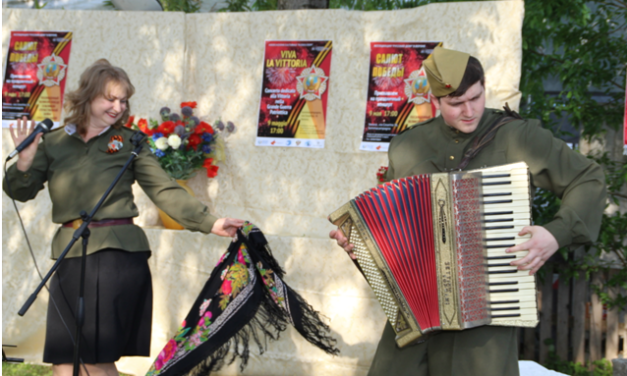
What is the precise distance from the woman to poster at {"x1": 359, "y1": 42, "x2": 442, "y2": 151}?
169cm

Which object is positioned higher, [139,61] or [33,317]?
[139,61]

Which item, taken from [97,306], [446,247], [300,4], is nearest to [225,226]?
[97,306]

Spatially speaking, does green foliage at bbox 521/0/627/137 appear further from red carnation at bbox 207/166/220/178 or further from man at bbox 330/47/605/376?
red carnation at bbox 207/166/220/178

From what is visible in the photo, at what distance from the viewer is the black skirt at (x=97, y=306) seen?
2.62m

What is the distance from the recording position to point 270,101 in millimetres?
4379

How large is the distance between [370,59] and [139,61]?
5.97ft

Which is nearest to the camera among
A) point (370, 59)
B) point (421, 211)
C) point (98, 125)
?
point (421, 211)

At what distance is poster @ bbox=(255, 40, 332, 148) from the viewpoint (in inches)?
169

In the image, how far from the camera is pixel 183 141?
424 centimetres

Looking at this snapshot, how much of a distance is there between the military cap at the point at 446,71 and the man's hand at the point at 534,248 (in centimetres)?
58

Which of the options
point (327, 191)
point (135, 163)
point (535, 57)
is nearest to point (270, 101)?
point (327, 191)

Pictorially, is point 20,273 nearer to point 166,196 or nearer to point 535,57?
point 166,196

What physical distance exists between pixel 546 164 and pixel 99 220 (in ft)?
6.27

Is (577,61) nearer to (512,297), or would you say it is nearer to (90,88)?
(512,297)
